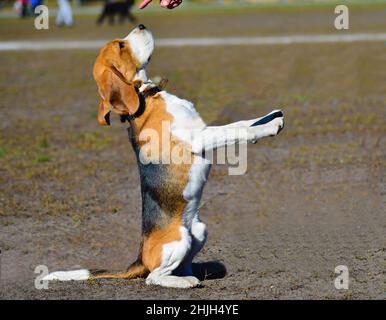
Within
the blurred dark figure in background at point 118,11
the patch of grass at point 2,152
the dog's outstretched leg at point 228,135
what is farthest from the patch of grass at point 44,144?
the blurred dark figure in background at point 118,11

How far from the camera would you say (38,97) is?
17734mm

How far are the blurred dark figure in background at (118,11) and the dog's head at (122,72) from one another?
75.2ft

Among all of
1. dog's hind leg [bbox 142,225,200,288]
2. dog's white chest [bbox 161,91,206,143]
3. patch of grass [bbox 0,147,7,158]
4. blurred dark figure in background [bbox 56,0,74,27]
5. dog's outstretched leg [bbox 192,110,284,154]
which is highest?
blurred dark figure in background [bbox 56,0,74,27]

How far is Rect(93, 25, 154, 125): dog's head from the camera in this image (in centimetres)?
704

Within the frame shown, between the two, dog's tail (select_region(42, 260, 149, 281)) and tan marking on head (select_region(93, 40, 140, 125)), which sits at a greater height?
tan marking on head (select_region(93, 40, 140, 125))

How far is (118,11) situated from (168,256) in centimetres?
2398

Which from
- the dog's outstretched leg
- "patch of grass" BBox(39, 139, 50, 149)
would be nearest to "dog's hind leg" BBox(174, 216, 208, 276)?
the dog's outstretched leg

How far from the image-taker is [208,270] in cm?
780

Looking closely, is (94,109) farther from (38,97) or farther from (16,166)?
(16,166)

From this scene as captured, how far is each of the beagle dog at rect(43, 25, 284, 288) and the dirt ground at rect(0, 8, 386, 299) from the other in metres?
0.34

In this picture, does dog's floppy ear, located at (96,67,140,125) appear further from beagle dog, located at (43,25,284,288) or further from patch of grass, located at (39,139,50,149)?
patch of grass, located at (39,139,50,149)

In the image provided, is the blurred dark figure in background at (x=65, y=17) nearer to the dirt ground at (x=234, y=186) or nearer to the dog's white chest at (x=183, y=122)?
the dirt ground at (x=234, y=186)

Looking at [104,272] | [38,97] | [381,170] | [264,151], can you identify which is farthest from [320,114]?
[104,272]

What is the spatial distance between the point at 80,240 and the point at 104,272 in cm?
175
